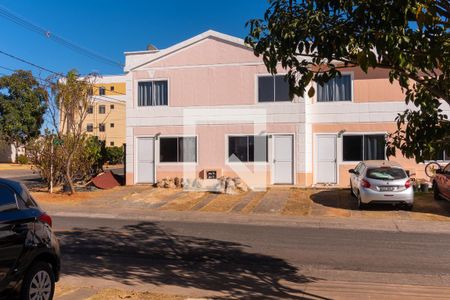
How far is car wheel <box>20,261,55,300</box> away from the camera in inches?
203

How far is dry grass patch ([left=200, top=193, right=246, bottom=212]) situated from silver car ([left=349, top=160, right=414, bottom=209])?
474cm

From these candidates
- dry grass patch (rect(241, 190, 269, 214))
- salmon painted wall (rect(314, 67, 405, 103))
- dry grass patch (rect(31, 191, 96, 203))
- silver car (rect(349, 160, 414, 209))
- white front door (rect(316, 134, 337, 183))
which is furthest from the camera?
white front door (rect(316, 134, 337, 183))

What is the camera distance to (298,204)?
17594 mm

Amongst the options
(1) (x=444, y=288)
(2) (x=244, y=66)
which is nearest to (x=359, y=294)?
(1) (x=444, y=288)

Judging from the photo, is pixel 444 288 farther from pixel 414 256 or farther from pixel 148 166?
pixel 148 166

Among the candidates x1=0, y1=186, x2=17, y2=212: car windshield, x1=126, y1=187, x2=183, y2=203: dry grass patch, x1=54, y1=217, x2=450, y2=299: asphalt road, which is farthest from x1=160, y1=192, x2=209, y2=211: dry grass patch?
x1=0, y1=186, x2=17, y2=212: car windshield

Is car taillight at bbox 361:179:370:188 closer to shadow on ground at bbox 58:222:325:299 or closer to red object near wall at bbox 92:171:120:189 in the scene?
shadow on ground at bbox 58:222:325:299

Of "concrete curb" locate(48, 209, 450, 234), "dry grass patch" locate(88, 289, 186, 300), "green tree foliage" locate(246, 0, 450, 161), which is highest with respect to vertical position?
"green tree foliage" locate(246, 0, 450, 161)

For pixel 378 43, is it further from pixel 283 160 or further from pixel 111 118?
pixel 111 118

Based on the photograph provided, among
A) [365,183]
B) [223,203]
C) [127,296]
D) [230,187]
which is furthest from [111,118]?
[127,296]

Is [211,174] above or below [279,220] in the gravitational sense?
above

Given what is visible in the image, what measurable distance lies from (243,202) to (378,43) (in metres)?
14.9

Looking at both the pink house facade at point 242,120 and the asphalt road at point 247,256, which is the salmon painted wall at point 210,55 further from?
the asphalt road at point 247,256

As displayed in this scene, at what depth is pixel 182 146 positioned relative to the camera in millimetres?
23219
